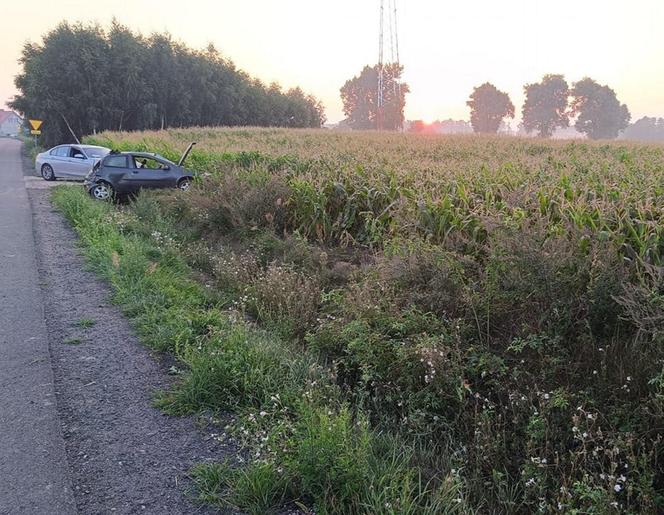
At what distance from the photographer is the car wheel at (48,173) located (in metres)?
23.1

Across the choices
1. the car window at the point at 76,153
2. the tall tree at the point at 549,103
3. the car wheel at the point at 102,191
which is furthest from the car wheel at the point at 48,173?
the tall tree at the point at 549,103

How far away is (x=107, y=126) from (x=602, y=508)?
2113 inches

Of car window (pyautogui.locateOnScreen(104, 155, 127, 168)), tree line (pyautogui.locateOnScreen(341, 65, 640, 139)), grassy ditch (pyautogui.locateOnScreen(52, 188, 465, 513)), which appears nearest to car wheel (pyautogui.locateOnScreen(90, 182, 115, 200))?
car window (pyautogui.locateOnScreen(104, 155, 127, 168))

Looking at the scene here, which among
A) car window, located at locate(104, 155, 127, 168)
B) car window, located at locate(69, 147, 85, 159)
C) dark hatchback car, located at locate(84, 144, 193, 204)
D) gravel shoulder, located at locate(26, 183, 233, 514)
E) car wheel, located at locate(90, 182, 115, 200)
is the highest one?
car window, located at locate(69, 147, 85, 159)

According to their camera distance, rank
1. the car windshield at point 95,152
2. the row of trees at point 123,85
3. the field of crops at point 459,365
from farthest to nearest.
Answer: the row of trees at point 123,85, the car windshield at point 95,152, the field of crops at point 459,365

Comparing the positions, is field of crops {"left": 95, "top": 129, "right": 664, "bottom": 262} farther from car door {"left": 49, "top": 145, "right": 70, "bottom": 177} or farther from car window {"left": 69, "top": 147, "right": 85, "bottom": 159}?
car door {"left": 49, "top": 145, "right": 70, "bottom": 177}

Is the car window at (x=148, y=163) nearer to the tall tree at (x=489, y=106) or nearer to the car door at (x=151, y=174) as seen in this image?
the car door at (x=151, y=174)

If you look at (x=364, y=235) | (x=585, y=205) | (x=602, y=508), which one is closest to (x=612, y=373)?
(x=602, y=508)

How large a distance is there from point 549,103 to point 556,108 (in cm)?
183

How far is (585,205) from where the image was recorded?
18.5 feet

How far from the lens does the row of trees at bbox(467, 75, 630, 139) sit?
107062 millimetres

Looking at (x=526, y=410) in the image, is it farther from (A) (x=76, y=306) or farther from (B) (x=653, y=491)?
(A) (x=76, y=306)

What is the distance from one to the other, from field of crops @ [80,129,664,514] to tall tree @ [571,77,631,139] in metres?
115

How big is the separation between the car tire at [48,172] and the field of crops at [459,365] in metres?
19.6
